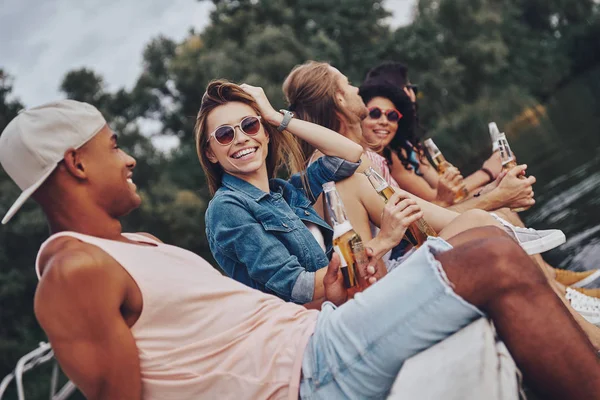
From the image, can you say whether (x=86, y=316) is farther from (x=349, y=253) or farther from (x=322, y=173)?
(x=322, y=173)

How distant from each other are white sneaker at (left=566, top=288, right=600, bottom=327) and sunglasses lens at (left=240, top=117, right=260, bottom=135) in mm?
2110

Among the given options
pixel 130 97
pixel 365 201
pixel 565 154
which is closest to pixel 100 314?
pixel 365 201

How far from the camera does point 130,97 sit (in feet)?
141

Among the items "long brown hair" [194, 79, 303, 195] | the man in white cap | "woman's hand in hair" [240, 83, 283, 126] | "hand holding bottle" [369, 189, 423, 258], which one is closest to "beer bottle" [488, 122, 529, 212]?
"hand holding bottle" [369, 189, 423, 258]

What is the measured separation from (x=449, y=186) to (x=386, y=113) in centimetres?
94

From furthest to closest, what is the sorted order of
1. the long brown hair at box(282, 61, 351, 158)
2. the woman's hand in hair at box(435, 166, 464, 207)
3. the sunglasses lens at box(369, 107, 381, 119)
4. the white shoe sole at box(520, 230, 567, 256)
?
the sunglasses lens at box(369, 107, 381, 119)
the woman's hand in hair at box(435, 166, 464, 207)
the long brown hair at box(282, 61, 351, 158)
the white shoe sole at box(520, 230, 567, 256)

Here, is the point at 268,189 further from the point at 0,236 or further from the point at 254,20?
the point at 254,20

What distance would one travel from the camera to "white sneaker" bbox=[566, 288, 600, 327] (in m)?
3.83

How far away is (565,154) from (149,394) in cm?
1335

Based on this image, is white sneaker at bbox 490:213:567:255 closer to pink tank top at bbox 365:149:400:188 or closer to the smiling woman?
the smiling woman

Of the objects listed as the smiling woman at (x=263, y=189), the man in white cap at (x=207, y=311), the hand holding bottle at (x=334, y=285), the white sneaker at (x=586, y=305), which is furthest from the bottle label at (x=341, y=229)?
the white sneaker at (x=586, y=305)

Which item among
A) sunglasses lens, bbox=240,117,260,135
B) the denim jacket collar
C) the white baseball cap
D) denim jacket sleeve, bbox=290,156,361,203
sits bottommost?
denim jacket sleeve, bbox=290,156,361,203

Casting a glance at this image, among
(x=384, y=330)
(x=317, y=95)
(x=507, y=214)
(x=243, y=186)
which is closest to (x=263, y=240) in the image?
(x=243, y=186)

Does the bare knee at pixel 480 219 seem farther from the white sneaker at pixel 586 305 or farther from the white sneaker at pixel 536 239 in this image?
the white sneaker at pixel 586 305
